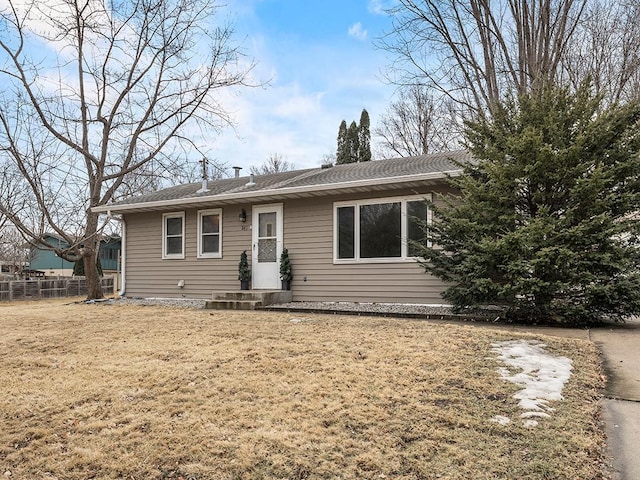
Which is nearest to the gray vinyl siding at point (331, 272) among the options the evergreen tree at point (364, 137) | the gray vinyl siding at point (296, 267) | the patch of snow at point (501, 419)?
the gray vinyl siding at point (296, 267)

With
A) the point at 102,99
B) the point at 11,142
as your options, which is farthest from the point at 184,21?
the point at 11,142

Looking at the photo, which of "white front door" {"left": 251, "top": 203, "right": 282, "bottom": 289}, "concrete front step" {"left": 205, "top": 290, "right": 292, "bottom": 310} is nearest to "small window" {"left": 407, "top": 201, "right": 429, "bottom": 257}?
"concrete front step" {"left": 205, "top": 290, "right": 292, "bottom": 310}

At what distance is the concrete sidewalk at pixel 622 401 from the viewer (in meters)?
2.33

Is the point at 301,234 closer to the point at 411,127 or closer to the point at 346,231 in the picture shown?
the point at 346,231

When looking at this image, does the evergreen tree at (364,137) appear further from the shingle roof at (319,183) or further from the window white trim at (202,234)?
the window white trim at (202,234)

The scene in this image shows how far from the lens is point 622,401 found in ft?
10.4

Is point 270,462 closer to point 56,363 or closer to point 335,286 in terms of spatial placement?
point 56,363

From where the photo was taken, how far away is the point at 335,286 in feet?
31.6

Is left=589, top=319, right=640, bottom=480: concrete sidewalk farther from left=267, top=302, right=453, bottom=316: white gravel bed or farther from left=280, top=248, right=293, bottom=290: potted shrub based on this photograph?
left=280, top=248, right=293, bottom=290: potted shrub

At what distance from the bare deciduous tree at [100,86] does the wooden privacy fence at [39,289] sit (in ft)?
11.0

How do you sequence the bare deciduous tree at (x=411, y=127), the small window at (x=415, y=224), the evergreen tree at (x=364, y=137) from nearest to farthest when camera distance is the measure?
the small window at (x=415, y=224), the bare deciduous tree at (x=411, y=127), the evergreen tree at (x=364, y=137)

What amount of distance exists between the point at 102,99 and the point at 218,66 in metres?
3.83

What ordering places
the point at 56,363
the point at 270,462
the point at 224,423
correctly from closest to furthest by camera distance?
the point at 270,462 → the point at 224,423 → the point at 56,363

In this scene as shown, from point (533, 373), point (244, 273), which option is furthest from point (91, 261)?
point (533, 373)
